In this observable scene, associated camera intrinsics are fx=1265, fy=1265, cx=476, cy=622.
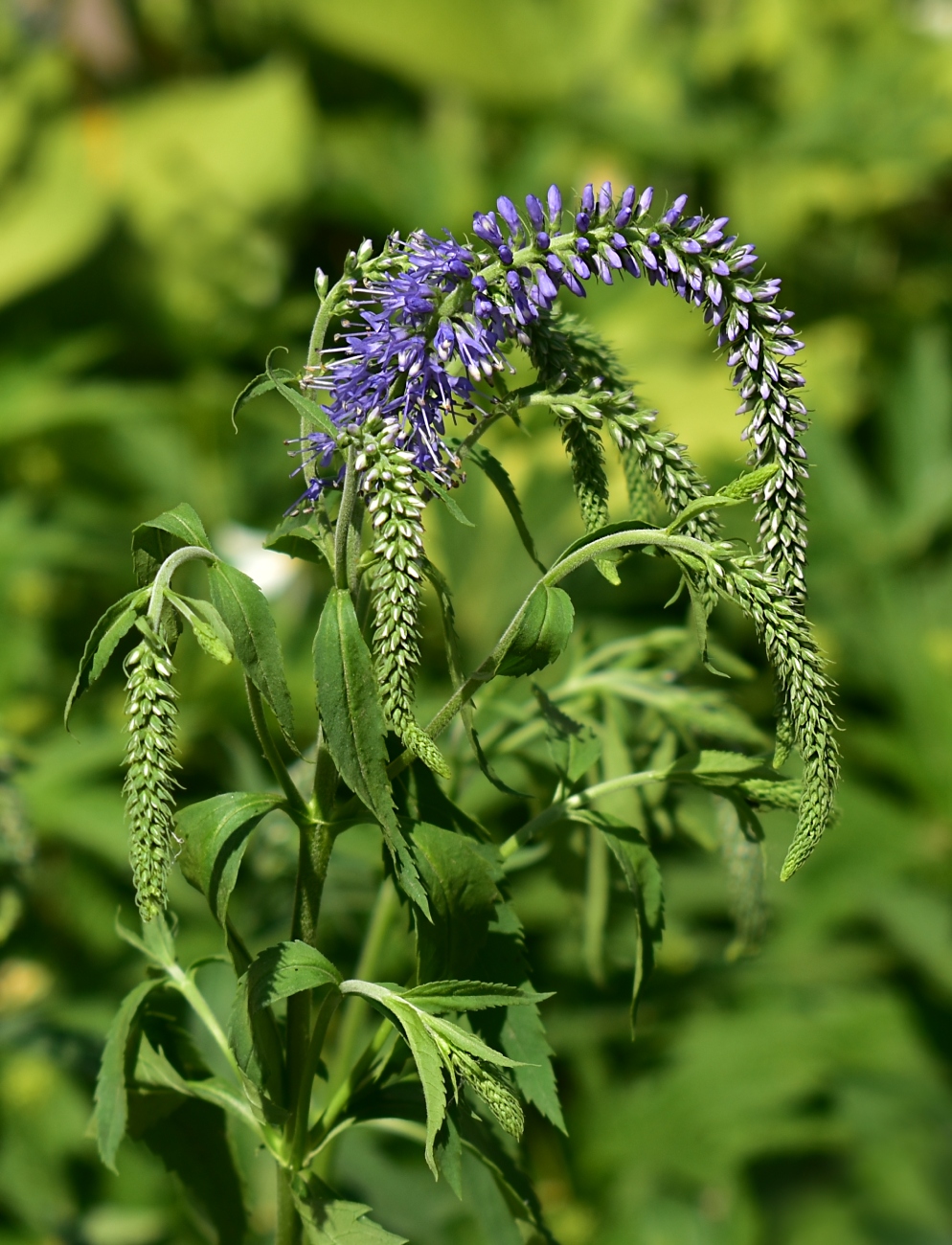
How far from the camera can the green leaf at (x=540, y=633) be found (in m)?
0.64

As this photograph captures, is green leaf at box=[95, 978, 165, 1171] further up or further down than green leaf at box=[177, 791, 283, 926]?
further down

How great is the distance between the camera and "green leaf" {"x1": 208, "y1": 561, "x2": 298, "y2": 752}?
61cm

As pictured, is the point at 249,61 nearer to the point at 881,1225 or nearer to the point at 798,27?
the point at 798,27

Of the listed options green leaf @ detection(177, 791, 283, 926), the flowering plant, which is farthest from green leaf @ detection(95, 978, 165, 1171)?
green leaf @ detection(177, 791, 283, 926)

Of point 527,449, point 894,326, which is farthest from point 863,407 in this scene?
point 527,449

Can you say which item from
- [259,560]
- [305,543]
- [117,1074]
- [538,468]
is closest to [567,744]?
[305,543]

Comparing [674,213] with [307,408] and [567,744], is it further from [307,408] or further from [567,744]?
[567,744]

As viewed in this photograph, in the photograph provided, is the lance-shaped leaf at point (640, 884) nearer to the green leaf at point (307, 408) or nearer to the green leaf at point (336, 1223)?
the green leaf at point (336, 1223)

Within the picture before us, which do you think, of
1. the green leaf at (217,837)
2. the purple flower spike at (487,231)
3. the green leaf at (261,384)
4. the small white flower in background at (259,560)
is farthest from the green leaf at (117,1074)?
the small white flower in background at (259,560)

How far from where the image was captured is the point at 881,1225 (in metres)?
2.07

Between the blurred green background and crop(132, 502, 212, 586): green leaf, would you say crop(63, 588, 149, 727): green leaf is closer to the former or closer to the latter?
crop(132, 502, 212, 586): green leaf

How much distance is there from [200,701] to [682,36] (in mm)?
2254

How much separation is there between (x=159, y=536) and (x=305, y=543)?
0.08 metres

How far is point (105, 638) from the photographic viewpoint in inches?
23.8
